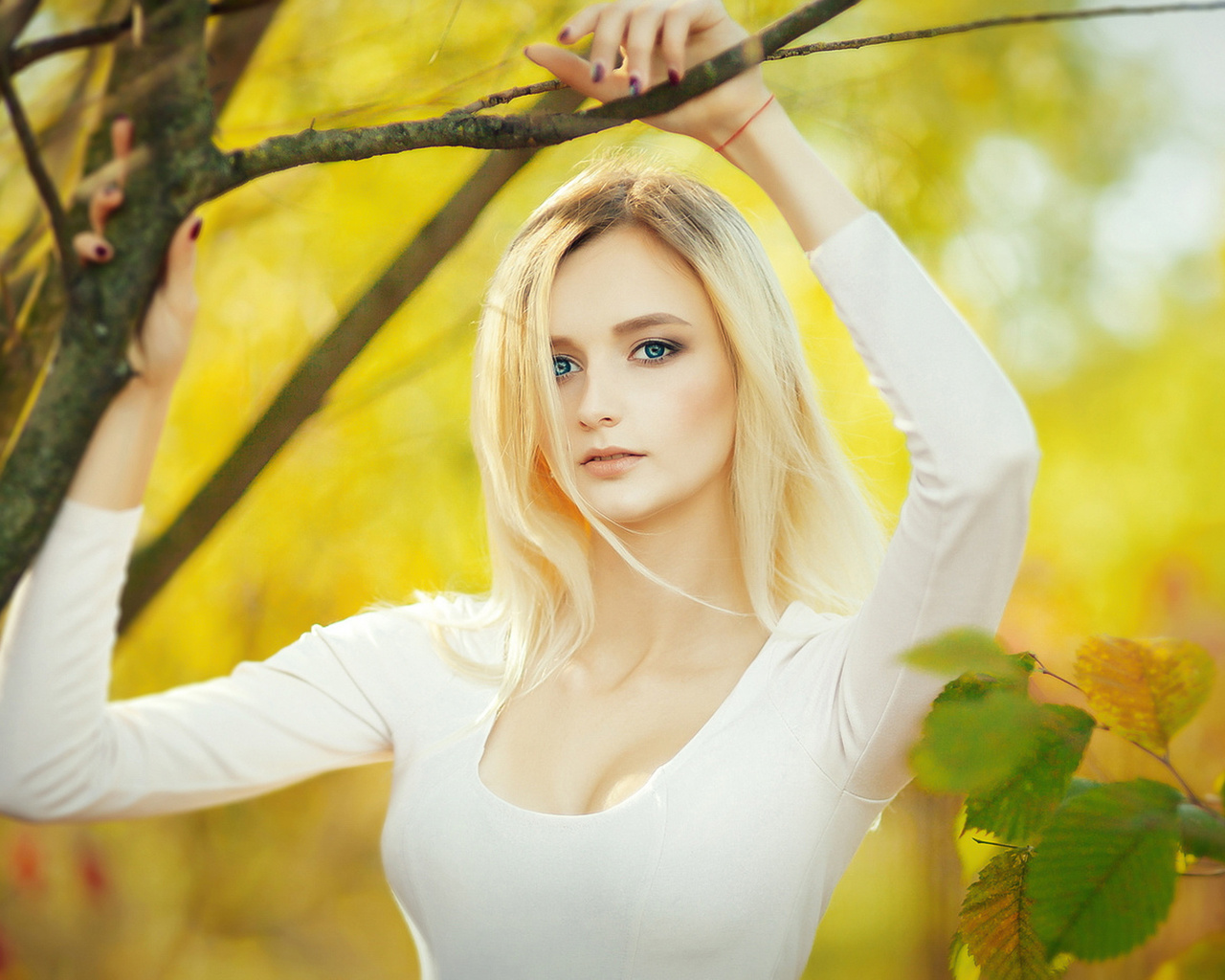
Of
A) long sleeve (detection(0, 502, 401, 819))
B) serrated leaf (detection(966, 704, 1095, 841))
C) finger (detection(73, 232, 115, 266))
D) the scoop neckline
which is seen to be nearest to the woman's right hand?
finger (detection(73, 232, 115, 266))

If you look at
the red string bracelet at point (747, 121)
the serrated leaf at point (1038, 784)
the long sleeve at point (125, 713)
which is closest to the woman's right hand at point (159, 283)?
the long sleeve at point (125, 713)

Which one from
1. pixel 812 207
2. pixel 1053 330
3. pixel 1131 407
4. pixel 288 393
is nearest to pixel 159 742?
pixel 288 393

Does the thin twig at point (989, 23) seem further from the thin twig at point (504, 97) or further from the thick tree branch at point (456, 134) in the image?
the thin twig at point (504, 97)

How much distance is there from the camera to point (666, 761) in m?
1.03

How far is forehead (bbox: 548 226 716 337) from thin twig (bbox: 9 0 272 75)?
0.50 m

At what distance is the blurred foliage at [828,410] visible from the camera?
4.83 feet

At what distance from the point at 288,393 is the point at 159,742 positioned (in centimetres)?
44

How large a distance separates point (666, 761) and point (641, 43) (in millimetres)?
727

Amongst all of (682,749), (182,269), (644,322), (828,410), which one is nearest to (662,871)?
(682,749)

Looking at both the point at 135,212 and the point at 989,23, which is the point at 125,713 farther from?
the point at 989,23

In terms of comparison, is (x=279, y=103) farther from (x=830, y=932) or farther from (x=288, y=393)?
(x=830, y=932)

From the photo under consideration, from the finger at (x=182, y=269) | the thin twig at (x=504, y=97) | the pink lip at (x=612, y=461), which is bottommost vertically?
the finger at (x=182, y=269)

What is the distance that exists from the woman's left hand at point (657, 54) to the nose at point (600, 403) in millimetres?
358

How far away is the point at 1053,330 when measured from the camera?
162 cm
